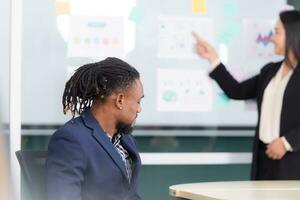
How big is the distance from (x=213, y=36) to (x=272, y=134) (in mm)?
832

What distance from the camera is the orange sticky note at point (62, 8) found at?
3502mm

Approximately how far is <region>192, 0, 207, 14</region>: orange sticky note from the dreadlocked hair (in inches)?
73.6

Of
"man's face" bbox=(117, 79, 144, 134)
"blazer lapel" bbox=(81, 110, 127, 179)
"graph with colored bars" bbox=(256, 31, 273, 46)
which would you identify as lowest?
"blazer lapel" bbox=(81, 110, 127, 179)

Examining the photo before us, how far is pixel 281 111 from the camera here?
3.32 m

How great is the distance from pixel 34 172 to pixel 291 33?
2.09 metres

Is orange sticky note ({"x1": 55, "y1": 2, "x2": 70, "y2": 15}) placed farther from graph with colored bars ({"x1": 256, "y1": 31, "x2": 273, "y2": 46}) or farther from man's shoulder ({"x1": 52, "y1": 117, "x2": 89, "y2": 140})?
man's shoulder ({"x1": 52, "y1": 117, "x2": 89, "y2": 140})

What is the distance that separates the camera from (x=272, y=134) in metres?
3.34

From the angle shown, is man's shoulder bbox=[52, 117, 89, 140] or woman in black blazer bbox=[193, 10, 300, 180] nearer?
man's shoulder bbox=[52, 117, 89, 140]

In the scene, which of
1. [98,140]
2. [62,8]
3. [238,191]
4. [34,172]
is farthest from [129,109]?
[62,8]

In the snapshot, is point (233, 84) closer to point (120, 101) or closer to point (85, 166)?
point (120, 101)

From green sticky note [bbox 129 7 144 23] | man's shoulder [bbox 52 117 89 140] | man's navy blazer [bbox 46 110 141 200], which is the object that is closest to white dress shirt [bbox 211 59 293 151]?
green sticky note [bbox 129 7 144 23]

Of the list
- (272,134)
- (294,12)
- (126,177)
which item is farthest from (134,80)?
(294,12)

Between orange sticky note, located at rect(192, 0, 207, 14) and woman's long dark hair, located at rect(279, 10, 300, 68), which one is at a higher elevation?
orange sticky note, located at rect(192, 0, 207, 14)

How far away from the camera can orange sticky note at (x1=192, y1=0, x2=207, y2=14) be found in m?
3.79
